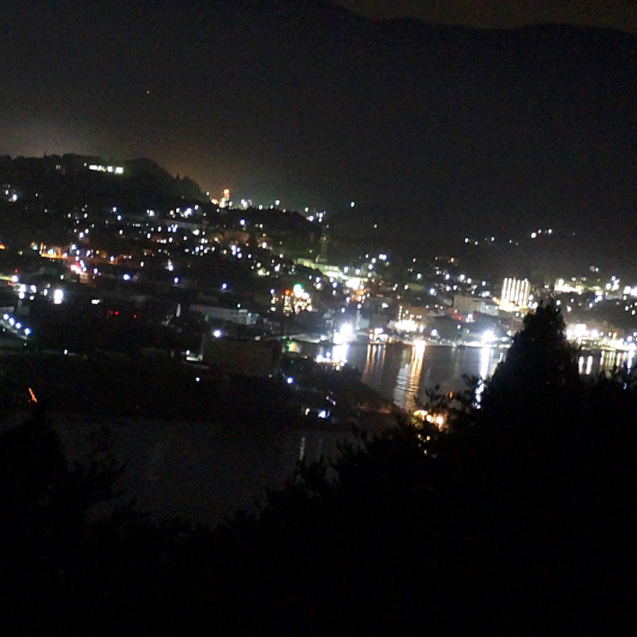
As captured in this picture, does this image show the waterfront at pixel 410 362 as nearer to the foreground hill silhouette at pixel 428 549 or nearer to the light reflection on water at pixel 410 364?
the light reflection on water at pixel 410 364

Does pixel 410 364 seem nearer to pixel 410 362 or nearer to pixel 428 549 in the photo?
pixel 410 362

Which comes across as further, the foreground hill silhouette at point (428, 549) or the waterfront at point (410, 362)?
the waterfront at point (410, 362)

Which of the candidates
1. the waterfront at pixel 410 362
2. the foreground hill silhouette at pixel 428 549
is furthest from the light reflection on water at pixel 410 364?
the foreground hill silhouette at pixel 428 549

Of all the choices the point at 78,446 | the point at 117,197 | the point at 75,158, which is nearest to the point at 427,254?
the point at 117,197

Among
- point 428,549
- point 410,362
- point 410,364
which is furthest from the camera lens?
point 410,362

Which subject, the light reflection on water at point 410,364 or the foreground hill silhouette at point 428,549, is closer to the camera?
the foreground hill silhouette at point 428,549

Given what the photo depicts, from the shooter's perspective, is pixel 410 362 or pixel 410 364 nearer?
pixel 410 364

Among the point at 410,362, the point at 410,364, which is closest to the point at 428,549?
the point at 410,364

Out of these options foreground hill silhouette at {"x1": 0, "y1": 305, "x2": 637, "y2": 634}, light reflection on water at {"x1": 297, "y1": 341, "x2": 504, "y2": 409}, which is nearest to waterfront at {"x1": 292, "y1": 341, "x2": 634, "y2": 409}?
light reflection on water at {"x1": 297, "y1": 341, "x2": 504, "y2": 409}
